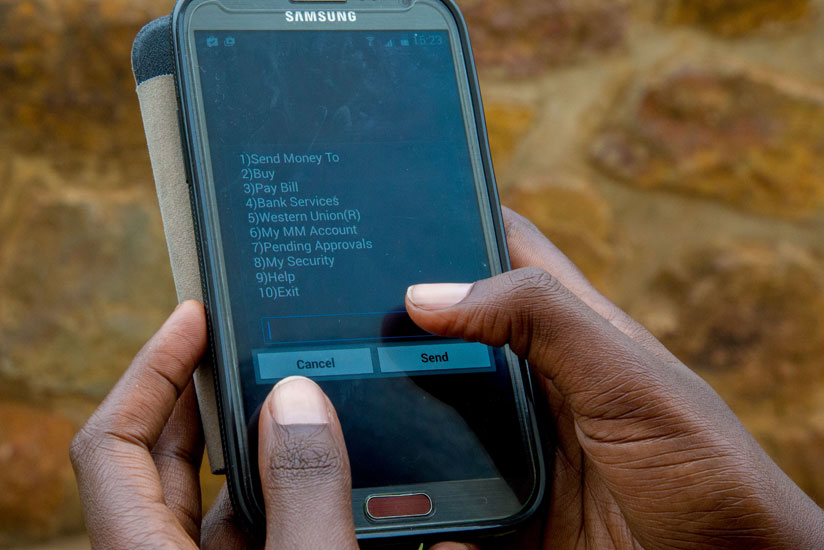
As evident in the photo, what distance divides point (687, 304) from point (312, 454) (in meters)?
0.58

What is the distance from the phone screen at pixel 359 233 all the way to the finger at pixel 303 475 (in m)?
0.06

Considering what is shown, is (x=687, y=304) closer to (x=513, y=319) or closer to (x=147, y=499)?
(x=513, y=319)

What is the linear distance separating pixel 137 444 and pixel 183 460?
66 millimetres

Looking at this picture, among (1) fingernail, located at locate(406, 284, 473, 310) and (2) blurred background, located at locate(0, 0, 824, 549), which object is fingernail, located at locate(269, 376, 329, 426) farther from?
(2) blurred background, located at locate(0, 0, 824, 549)

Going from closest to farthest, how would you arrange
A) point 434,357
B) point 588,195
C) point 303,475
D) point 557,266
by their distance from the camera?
point 303,475, point 434,357, point 557,266, point 588,195

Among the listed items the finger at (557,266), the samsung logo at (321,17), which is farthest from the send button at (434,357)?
the samsung logo at (321,17)

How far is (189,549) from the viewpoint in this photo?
19.3 inches

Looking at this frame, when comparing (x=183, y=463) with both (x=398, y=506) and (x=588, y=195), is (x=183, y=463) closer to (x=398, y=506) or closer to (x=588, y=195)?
(x=398, y=506)

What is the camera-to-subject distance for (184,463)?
1.99ft

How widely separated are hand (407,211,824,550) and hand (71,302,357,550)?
12 centimetres

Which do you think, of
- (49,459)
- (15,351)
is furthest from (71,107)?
(49,459)

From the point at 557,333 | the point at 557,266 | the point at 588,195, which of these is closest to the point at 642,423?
the point at 557,333

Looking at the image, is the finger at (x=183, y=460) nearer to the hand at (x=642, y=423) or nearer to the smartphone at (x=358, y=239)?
the smartphone at (x=358, y=239)

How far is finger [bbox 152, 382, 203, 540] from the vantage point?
1.90ft
